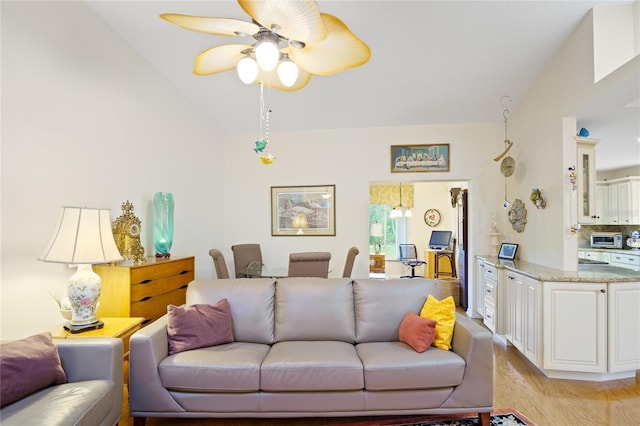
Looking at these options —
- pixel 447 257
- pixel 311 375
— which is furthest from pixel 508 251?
pixel 311 375

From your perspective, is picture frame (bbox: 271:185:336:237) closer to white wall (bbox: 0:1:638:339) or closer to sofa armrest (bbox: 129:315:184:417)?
white wall (bbox: 0:1:638:339)

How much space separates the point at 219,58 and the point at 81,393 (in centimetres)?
207

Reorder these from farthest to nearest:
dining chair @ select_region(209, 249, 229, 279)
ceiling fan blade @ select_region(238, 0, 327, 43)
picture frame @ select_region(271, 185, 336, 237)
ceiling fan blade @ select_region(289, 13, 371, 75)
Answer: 1. picture frame @ select_region(271, 185, 336, 237)
2. dining chair @ select_region(209, 249, 229, 279)
3. ceiling fan blade @ select_region(289, 13, 371, 75)
4. ceiling fan blade @ select_region(238, 0, 327, 43)

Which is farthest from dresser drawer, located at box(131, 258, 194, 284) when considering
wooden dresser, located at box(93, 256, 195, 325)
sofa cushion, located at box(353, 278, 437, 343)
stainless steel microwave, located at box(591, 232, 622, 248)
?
stainless steel microwave, located at box(591, 232, 622, 248)

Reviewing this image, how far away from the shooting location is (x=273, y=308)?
2689 millimetres

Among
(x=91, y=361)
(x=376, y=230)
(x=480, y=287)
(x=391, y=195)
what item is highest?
(x=391, y=195)

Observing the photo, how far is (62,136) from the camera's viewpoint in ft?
8.33

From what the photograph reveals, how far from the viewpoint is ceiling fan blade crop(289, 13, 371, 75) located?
185 cm

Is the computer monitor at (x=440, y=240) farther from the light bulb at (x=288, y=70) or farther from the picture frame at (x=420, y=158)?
the light bulb at (x=288, y=70)

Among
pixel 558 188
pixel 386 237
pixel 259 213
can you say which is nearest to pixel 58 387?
pixel 259 213

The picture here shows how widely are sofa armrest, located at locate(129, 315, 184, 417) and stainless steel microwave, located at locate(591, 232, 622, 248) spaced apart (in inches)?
279

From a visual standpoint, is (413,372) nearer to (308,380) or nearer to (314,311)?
(308,380)

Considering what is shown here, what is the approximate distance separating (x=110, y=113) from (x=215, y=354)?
2362 millimetres

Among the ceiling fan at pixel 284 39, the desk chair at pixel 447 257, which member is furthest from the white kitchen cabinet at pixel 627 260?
the ceiling fan at pixel 284 39
